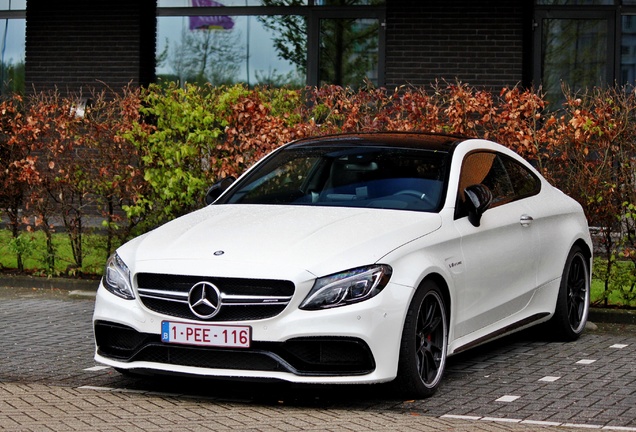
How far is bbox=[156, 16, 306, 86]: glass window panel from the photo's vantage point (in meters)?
18.8

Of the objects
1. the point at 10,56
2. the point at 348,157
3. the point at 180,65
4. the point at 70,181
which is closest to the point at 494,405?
the point at 348,157

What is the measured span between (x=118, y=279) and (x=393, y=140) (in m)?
2.42

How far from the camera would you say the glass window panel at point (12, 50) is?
65.8 ft

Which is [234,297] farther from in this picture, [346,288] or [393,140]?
[393,140]

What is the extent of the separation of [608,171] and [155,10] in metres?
9.67

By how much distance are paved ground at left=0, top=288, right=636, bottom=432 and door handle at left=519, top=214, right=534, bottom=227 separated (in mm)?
964

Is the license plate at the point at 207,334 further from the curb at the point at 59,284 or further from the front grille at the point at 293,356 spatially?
the curb at the point at 59,284

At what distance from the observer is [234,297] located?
23.2 feet

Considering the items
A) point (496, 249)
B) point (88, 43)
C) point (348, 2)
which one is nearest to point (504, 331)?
point (496, 249)

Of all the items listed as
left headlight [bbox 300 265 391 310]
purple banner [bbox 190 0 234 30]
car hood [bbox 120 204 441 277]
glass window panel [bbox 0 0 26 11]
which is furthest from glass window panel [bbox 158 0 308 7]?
left headlight [bbox 300 265 391 310]

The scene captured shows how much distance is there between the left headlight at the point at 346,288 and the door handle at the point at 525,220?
212 cm

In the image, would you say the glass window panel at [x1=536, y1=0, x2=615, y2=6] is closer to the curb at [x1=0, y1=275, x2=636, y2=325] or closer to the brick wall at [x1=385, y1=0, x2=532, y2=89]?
the brick wall at [x1=385, y1=0, x2=532, y2=89]

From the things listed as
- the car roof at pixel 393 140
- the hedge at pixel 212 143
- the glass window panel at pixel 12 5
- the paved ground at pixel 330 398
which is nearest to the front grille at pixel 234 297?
the paved ground at pixel 330 398

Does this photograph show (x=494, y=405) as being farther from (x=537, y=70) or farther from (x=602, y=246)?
(x=537, y=70)
